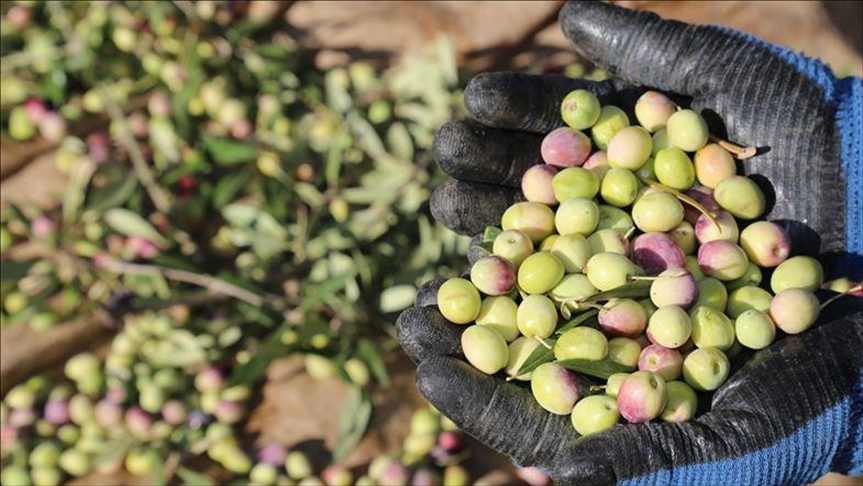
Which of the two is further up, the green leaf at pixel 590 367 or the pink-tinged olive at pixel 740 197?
→ the pink-tinged olive at pixel 740 197

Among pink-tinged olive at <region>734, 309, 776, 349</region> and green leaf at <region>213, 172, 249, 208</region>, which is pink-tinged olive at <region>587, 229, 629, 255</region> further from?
green leaf at <region>213, 172, 249, 208</region>

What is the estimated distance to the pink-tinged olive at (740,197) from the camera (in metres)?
2.19

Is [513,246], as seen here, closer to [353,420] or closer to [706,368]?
[706,368]

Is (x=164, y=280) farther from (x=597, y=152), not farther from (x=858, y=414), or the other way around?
(x=858, y=414)

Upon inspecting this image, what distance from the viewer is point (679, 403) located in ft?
6.14

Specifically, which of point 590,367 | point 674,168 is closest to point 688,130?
point 674,168

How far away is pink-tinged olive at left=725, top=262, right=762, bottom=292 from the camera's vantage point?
85.2 inches

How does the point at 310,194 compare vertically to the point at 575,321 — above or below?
below

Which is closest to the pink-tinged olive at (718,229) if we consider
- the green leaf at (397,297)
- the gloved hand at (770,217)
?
the gloved hand at (770,217)

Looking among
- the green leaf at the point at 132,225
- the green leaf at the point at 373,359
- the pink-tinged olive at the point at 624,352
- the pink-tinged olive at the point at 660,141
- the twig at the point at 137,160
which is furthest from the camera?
the twig at the point at 137,160

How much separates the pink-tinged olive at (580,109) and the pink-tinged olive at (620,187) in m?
0.15

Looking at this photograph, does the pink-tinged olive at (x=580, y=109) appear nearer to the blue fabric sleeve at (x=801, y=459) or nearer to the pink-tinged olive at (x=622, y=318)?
the pink-tinged olive at (x=622, y=318)

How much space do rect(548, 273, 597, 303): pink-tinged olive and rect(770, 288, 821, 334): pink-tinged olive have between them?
370 millimetres

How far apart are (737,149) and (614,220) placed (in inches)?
13.9
